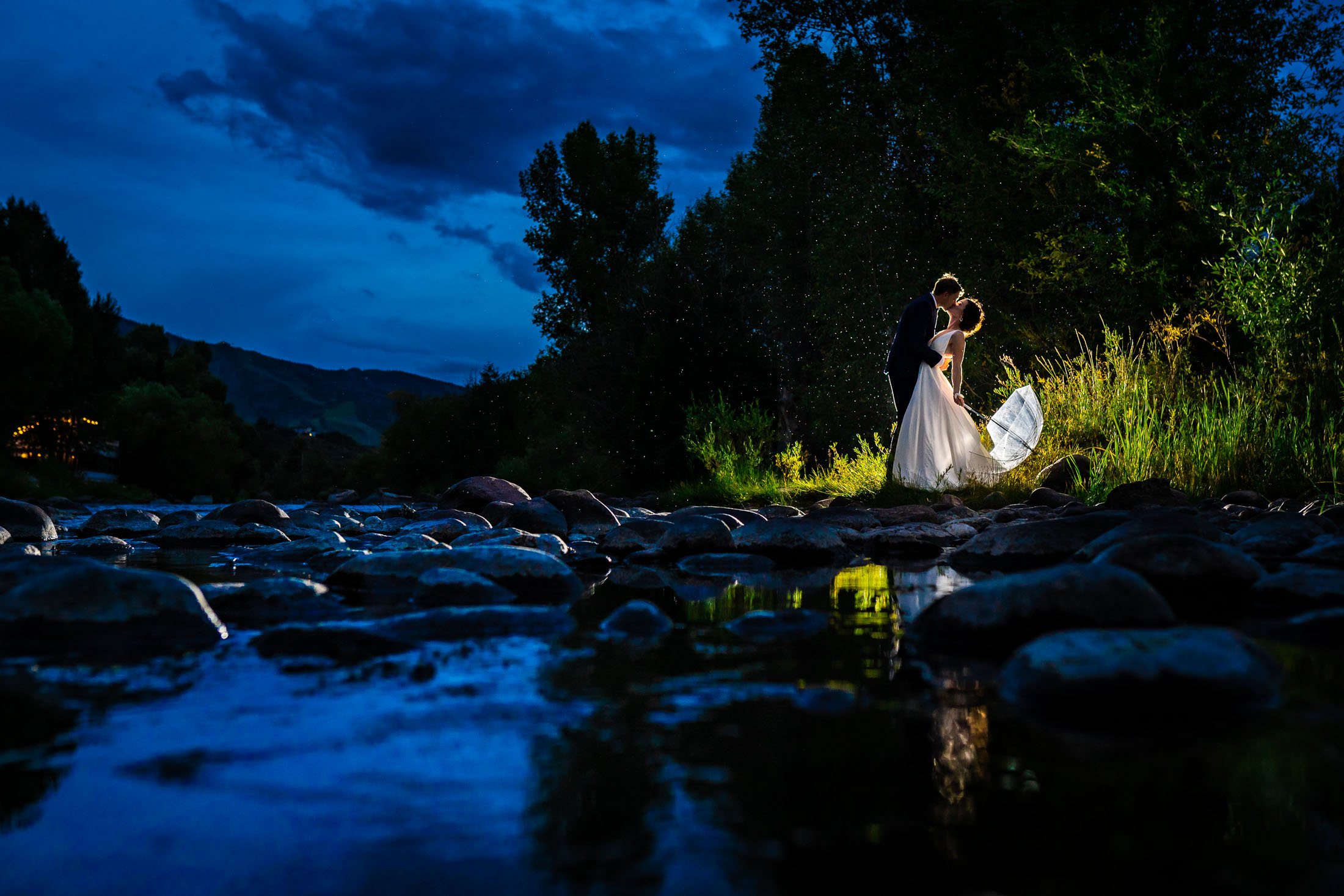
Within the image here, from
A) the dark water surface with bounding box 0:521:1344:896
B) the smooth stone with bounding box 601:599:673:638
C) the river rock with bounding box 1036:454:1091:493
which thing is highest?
the river rock with bounding box 1036:454:1091:493

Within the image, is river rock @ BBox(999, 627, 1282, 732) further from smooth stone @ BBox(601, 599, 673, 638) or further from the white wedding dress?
the white wedding dress

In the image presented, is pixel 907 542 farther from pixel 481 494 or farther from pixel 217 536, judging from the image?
pixel 481 494

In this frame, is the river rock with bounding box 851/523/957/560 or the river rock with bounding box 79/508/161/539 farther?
the river rock with bounding box 79/508/161/539

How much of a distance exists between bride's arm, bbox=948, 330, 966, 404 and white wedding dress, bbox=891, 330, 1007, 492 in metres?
0.18

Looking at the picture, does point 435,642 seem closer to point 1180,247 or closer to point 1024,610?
point 1024,610

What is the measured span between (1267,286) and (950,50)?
10978 millimetres

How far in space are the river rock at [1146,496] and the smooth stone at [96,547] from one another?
24.1 feet

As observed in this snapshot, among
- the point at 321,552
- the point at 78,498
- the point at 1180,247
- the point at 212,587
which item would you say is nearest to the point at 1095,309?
the point at 1180,247

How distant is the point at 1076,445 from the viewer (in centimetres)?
978

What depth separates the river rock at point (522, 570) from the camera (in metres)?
4.01

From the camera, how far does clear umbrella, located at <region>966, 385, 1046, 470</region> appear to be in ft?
32.7

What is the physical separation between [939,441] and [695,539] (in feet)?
18.5

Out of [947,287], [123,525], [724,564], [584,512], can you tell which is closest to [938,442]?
[947,287]

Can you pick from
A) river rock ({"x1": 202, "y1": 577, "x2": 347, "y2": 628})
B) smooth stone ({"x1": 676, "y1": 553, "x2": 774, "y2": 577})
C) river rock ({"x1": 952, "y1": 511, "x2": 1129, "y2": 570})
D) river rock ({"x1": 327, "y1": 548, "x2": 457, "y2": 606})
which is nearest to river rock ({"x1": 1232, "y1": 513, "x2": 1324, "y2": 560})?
river rock ({"x1": 952, "y1": 511, "x2": 1129, "y2": 570})
